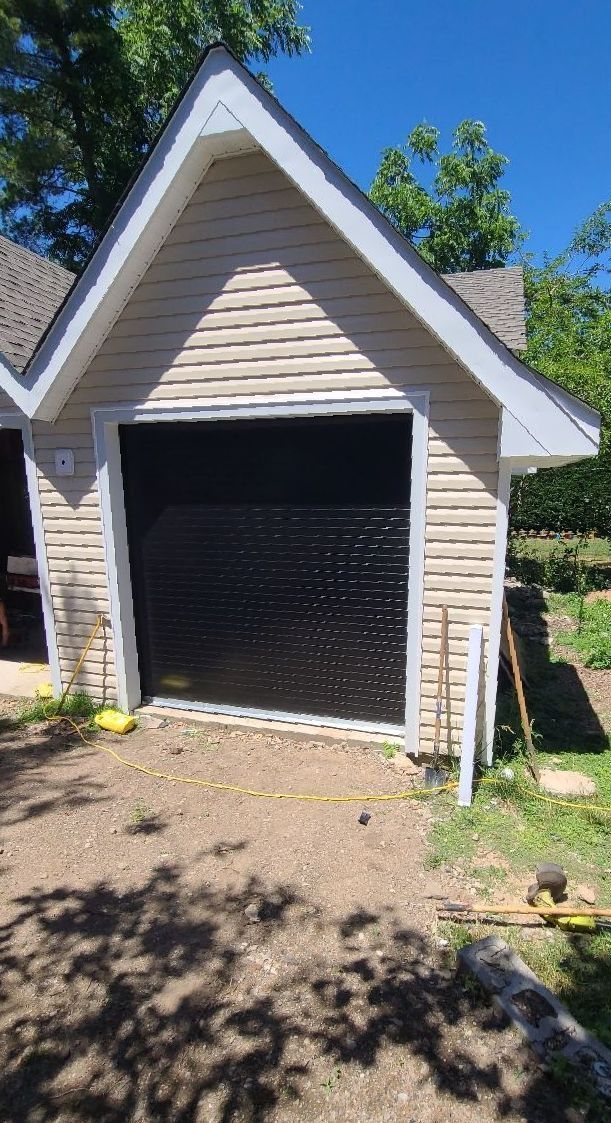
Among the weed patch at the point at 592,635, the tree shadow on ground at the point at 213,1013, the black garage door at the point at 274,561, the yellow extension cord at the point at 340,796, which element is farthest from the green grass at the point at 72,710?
the weed patch at the point at 592,635

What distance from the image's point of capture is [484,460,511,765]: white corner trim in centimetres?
440

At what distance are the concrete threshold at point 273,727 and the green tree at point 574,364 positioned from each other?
3.92 m

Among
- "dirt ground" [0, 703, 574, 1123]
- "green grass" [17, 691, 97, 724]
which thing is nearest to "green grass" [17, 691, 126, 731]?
"green grass" [17, 691, 97, 724]

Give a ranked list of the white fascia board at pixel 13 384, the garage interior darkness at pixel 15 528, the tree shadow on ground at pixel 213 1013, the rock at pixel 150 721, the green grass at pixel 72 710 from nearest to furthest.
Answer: the tree shadow on ground at pixel 213 1013 < the white fascia board at pixel 13 384 < the rock at pixel 150 721 < the green grass at pixel 72 710 < the garage interior darkness at pixel 15 528

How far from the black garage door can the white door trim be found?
6.3 inches

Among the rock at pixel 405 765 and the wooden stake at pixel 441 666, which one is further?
the rock at pixel 405 765

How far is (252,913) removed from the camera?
3377 millimetres

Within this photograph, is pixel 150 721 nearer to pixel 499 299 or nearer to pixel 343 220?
pixel 343 220

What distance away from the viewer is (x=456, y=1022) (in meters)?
2.67

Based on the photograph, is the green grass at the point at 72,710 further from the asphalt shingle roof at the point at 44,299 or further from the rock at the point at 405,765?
the asphalt shingle roof at the point at 44,299

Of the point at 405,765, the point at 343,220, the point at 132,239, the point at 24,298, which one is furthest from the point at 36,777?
the point at 24,298

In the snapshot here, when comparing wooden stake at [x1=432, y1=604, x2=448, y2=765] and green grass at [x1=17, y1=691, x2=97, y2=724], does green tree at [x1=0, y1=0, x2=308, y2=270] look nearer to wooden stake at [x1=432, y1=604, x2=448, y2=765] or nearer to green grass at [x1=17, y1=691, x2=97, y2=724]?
green grass at [x1=17, y1=691, x2=97, y2=724]

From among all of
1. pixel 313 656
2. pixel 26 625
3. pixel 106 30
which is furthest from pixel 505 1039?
pixel 106 30

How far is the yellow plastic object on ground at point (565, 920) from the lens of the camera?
3.17 metres
